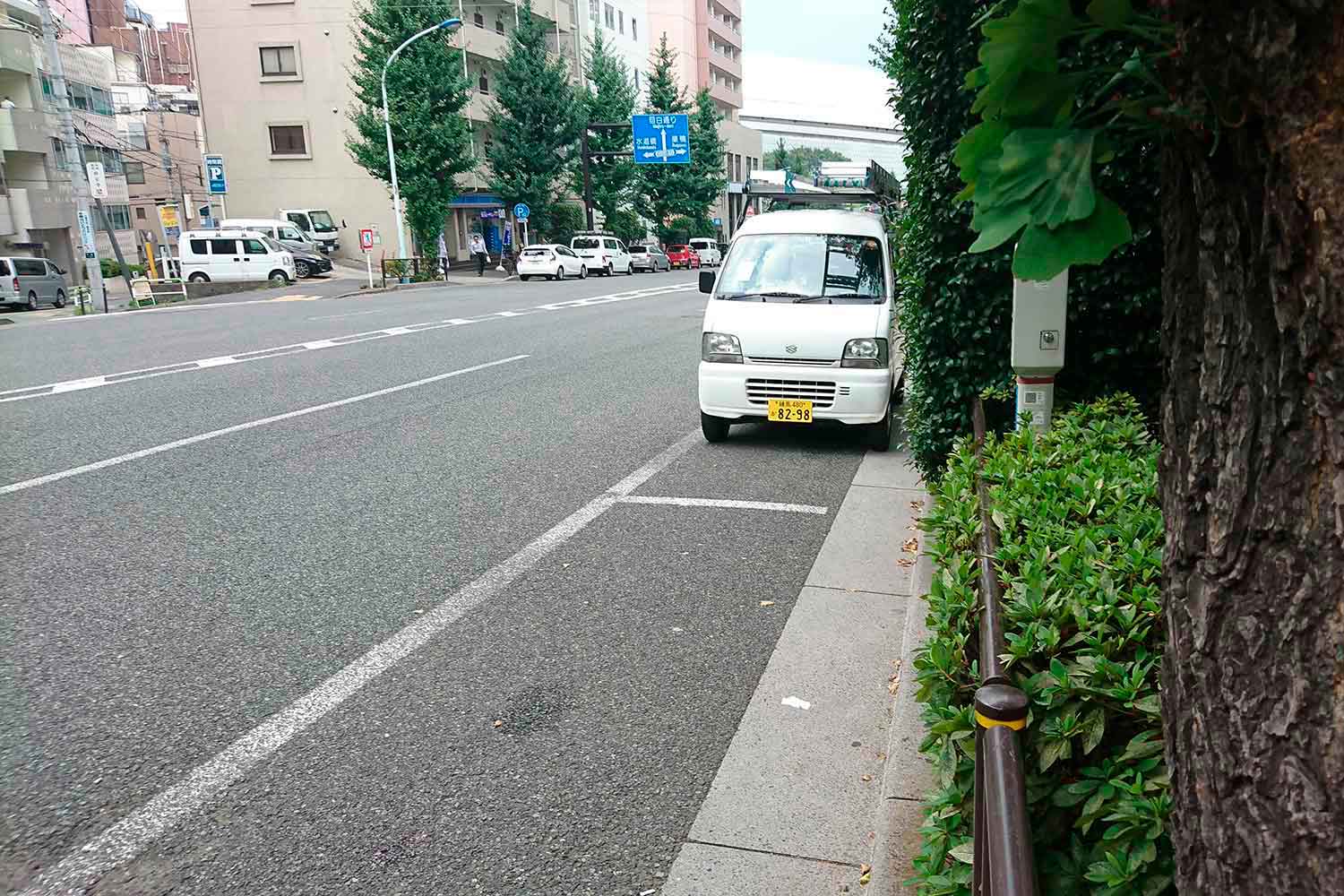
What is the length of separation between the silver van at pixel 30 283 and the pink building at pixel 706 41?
46.3 metres

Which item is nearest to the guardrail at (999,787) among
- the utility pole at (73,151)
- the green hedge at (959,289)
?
the green hedge at (959,289)

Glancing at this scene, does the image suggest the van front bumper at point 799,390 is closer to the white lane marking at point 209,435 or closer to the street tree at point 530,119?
the white lane marking at point 209,435

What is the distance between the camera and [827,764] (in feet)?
11.0

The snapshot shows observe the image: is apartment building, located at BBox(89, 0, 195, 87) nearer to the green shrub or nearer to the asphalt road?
the asphalt road

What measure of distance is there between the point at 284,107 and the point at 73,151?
748 inches

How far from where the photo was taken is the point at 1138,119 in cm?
121

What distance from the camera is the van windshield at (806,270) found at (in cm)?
809

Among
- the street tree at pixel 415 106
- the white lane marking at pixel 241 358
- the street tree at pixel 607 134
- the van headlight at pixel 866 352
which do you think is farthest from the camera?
the street tree at pixel 607 134

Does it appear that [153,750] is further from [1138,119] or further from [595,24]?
[595,24]

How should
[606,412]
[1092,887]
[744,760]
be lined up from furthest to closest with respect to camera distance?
[606,412] < [744,760] < [1092,887]

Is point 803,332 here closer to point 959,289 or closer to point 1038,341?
point 959,289

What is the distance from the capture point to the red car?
54094 mm

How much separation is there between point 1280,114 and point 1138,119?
6.7 inches

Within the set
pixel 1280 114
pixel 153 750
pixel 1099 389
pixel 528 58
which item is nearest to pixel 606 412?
pixel 1099 389
